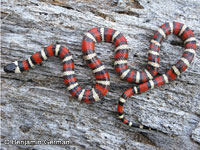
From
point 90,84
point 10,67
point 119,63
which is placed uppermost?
point 119,63

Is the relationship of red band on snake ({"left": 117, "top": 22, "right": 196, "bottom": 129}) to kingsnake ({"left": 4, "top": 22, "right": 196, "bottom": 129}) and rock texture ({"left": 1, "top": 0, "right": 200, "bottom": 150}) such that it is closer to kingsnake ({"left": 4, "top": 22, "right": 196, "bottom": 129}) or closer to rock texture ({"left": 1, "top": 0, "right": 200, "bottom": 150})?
kingsnake ({"left": 4, "top": 22, "right": 196, "bottom": 129})

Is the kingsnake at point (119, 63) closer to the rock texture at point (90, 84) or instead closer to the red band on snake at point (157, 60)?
the red band on snake at point (157, 60)

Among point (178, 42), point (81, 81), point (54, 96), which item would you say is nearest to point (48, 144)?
point (54, 96)

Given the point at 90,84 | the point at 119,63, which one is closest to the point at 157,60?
the point at 119,63

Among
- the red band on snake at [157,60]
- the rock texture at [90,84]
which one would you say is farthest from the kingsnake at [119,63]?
the rock texture at [90,84]

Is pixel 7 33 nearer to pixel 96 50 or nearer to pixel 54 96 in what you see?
pixel 54 96

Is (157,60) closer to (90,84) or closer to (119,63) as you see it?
(119,63)
